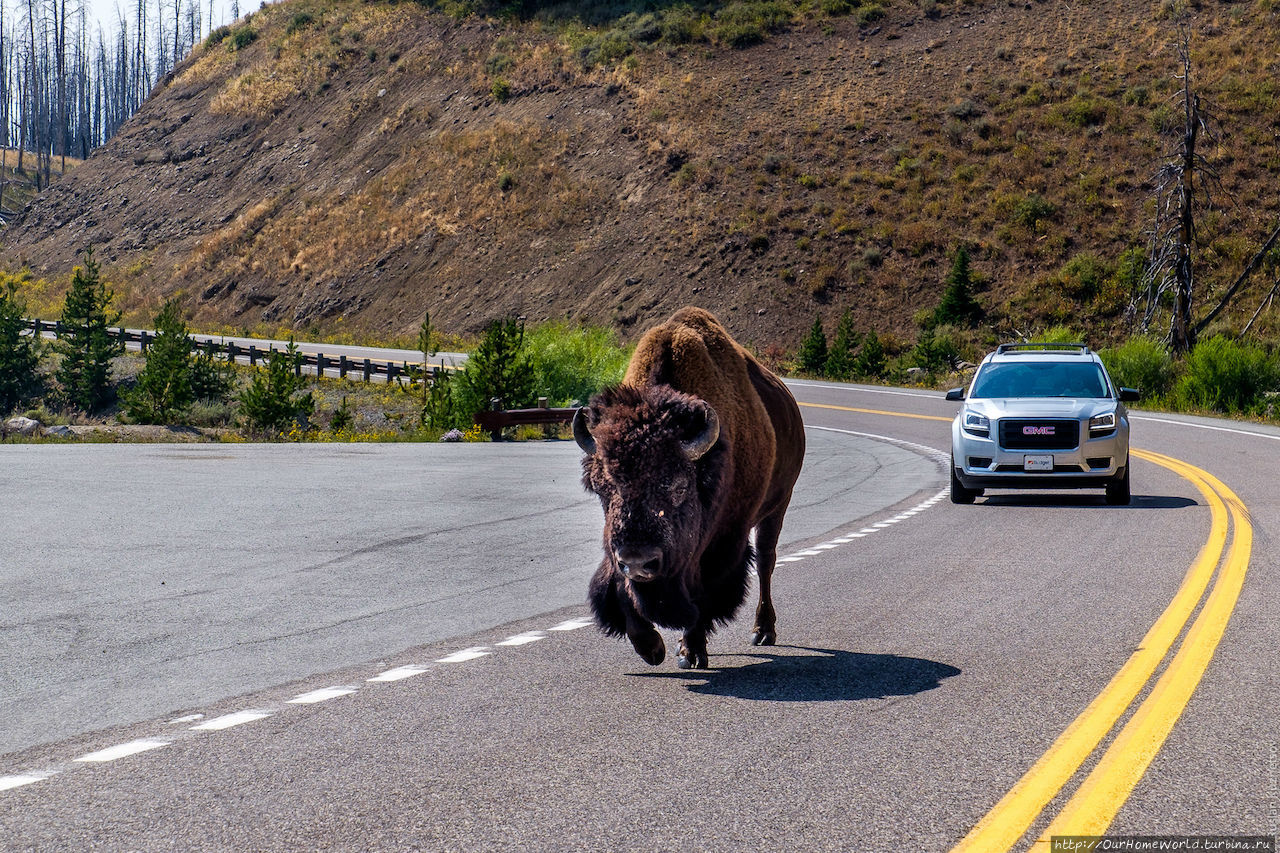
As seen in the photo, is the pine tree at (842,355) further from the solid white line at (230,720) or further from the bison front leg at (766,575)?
the solid white line at (230,720)

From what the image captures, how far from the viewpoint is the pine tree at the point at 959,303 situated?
49.9 metres

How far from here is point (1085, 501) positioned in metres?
16.7

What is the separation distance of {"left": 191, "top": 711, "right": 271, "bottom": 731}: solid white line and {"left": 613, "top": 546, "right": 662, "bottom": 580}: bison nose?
183cm

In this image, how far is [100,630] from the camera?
8.34 meters

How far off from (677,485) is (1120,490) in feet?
37.7

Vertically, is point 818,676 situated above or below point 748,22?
below

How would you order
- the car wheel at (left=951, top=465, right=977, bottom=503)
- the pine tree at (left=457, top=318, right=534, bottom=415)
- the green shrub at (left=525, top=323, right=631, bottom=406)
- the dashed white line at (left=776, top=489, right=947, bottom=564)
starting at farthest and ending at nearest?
the green shrub at (left=525, top=323, right=631, bottom=406) < the pine tree at (left=457, top=318, right=534, bottom=415) < the car wheel at (left=951, top=465, right=977, bottom=503) < the dashed white line at (left=776, top=489, right=947, bottom=564)

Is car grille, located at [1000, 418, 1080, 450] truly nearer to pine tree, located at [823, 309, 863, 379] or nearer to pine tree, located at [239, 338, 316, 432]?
pine tree, located at [239, 338, 316, 432]

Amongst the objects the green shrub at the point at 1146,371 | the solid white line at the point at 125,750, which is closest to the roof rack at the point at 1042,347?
the solid white line at the point at 125,750

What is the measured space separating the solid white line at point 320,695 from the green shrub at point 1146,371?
34066mm

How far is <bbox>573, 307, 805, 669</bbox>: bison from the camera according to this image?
596cm

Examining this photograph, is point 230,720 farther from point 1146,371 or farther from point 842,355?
point 842,355

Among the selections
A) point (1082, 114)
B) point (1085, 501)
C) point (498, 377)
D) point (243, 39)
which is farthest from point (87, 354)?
point (243, 39)

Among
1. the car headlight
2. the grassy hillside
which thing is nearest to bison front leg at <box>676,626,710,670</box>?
the car headlight
